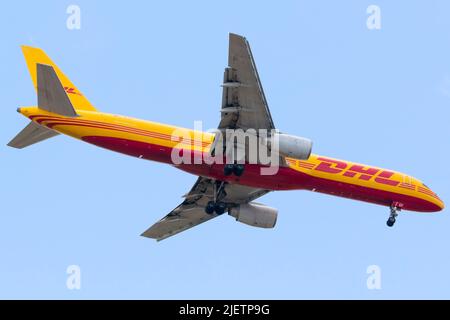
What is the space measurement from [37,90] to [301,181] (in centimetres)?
1624

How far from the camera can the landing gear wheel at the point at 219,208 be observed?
195 feet

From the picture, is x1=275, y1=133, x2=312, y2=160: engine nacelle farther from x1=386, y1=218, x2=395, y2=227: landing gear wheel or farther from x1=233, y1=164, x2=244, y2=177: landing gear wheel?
x1=386, y1=218, x2=395, y2=227: landing gear wheel

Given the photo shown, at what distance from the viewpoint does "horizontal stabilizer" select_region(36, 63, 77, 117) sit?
5069cm

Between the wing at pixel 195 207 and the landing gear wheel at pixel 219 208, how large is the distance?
0.52 m

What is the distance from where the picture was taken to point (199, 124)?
5503cm

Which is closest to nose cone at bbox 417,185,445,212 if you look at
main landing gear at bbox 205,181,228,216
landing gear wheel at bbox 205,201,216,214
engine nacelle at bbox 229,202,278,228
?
engine nacelle at bbox 229,202,278,228

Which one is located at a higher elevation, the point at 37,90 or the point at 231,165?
the point at 37,90

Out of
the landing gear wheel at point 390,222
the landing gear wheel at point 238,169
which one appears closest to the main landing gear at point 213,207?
the landing gear wheel at point 238,169

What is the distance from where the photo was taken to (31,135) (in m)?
53.8

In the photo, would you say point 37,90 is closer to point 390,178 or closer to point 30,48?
point 30,48

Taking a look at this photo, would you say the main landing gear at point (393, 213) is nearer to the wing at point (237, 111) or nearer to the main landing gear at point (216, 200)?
the wing at point (237, 111)

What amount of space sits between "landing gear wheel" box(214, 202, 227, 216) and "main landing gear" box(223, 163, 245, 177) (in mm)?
5604

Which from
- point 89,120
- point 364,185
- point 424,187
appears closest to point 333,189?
point 364,185

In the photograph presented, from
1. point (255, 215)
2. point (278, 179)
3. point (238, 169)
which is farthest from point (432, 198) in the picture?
point (238, 169)
